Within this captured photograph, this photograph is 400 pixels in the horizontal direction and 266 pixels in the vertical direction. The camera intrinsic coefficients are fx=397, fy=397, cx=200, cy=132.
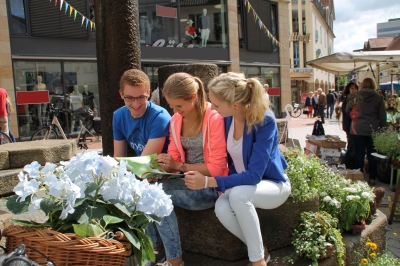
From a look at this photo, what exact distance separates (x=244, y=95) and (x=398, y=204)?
9.52 feet

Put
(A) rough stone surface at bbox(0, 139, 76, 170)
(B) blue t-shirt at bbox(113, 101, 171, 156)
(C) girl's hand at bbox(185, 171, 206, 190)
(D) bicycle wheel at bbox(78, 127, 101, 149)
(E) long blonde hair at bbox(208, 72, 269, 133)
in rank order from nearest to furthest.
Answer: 1. (C) girl's hand at bbox(185, 171, 206, 190)
2. (E) long blonde hair at bbox(208, 72, 269, 133)
3. (B) blue t-shirt at bbox(113, 101, 171, 156)
4. (A) rough stone surface at bbox(0, 139, 76, 170)
5. (D) bicycle wheel at bbox(78, 127, 101, 149)

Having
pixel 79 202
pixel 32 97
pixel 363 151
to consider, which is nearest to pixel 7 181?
pixel 79 202

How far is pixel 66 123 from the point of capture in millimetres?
12461

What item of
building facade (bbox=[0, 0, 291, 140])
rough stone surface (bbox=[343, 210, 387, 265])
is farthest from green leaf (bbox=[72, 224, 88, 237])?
building facade (bbox=[0, 0, 291, 140])

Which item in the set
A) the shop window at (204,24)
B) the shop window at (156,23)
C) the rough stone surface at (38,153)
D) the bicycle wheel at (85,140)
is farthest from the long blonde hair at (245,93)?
the shop window at (204,24)

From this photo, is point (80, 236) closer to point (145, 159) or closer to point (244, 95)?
point (145, 159)

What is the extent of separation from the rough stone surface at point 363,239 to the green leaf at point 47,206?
230cm

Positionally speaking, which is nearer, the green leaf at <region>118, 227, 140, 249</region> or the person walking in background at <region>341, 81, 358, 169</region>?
the green leaf at <region>118, 227, 140, 249</region>

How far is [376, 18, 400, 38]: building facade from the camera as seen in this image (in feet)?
470

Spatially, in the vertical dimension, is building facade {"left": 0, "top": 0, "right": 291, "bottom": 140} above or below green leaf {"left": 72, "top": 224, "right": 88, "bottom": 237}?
above

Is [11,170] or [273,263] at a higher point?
[11,170]

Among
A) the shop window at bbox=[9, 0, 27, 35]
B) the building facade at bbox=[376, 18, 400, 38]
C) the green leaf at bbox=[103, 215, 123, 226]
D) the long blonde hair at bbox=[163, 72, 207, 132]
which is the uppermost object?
the building facade at bbox=[376, 18, 400, 38]

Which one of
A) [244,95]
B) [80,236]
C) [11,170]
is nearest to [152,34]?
[11,170]

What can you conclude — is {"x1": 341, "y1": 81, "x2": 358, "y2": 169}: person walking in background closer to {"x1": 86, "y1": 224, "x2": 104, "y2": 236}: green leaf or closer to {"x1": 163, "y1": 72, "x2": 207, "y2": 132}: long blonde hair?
{"x1": 163, "y1": 72, "x2": 207, "y2": 132}: long blonde hair
